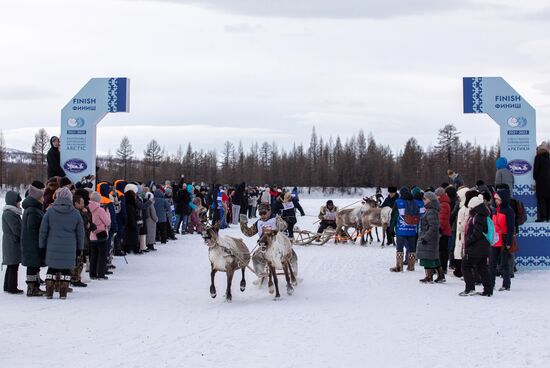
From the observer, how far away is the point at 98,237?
13.1 metres

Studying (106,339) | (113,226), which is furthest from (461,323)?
(113,226)

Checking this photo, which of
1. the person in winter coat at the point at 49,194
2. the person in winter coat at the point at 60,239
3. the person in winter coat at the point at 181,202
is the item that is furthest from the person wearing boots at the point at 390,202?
the person in winter coat at the point at 60,239

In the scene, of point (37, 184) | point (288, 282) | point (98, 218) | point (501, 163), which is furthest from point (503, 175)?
point (37, 184)

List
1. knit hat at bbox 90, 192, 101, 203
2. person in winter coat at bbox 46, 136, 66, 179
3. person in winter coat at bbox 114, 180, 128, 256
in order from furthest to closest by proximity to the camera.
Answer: person in winter coat at bbox 46, 136, 66, 179
person in winter coat at bbox 114, 180, 128, 256
knit hat at bbox 90, 192, 101, 203

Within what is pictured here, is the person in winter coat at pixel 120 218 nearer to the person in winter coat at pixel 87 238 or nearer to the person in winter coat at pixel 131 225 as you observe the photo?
the person in winter coat at pixel 131 225

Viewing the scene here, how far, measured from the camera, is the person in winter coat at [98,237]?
1306 cm

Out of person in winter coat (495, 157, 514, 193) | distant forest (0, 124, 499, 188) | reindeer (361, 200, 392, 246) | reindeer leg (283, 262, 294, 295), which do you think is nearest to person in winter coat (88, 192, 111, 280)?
reindeer leg (283, 262, 294, 295)

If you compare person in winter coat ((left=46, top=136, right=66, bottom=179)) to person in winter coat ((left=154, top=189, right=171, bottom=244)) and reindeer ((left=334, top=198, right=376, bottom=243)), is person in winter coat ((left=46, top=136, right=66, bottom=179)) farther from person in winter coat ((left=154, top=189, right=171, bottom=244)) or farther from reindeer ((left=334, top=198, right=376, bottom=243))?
reindeer ((left=334, top=198, right=376, bottom=243))

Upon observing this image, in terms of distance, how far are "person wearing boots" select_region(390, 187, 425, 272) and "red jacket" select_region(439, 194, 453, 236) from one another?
0.92 m

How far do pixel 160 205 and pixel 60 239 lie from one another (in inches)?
408

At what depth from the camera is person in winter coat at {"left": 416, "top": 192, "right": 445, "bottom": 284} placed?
1289cm

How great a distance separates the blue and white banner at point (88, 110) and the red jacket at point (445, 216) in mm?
8296

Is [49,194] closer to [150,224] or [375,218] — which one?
[150,224]

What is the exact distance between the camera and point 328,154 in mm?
124000
